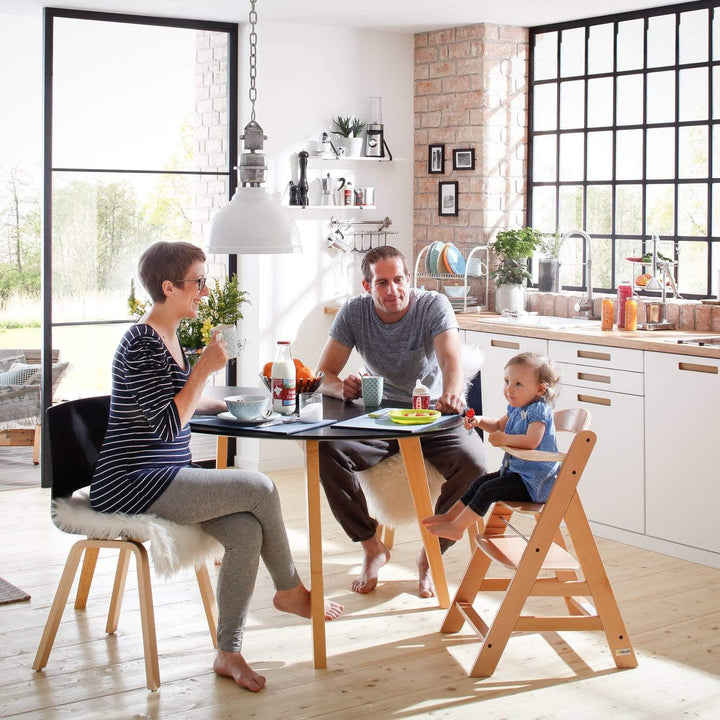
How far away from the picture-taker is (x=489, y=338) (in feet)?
17.4

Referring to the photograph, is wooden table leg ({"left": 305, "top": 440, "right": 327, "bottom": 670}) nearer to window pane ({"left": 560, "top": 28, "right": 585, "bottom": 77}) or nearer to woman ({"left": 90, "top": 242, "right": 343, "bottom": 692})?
woman ({"left": 90, "top": 242, "right": 343, "bottom": 692})

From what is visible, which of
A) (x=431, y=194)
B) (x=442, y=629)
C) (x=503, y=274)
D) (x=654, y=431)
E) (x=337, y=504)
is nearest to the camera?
(x=442, y=629)

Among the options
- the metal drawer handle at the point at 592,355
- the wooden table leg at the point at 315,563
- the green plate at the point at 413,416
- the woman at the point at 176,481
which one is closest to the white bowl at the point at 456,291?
the metal drawer handle at the point at 592,355

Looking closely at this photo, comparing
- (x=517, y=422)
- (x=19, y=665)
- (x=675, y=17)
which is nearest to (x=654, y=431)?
(x=517, y=422)

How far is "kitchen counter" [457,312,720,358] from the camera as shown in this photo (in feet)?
14.3

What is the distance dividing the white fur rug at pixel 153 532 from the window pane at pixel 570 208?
3294 millimetres

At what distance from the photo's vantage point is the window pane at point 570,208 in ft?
19.1

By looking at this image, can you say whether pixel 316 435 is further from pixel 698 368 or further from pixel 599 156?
pixel 599 156

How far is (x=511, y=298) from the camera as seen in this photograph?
568 centimetres

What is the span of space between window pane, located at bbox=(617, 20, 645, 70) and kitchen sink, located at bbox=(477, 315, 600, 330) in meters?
1.29

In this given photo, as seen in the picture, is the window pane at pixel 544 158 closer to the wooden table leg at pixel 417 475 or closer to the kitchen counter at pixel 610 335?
Result: the kitchen counter at pixel 610 335

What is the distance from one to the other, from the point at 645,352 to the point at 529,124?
6.40 feet

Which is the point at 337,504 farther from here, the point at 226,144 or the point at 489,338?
the point at 226,144

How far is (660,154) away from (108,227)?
2795 mm
